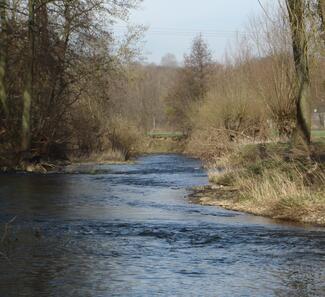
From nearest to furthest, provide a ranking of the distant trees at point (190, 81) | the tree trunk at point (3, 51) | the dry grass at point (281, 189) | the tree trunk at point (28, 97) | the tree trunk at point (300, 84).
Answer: the dry grass at point (281, 189), the tree trunk at point (300, 84), the tree trunk at point (3, 51), the tree trunk at point (28, 97), the distant trees at point (190, 81)

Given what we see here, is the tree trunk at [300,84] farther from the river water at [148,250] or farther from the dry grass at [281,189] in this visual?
the river water at [148,250]

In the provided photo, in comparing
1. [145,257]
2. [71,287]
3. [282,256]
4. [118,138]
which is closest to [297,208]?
[282,256]

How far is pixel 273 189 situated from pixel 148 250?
6508 millimetres

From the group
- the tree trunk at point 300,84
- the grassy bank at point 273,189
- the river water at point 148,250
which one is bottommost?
the river water at point 148,250

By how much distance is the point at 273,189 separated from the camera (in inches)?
697

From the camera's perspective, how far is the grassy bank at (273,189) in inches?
647

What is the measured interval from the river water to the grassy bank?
2.73ft

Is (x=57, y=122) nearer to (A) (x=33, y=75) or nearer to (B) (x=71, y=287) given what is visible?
(A) (x=33, y=75)

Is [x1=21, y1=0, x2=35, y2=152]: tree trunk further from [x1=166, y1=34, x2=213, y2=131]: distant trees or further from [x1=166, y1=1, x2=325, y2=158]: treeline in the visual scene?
[x1=166, y1=34, x2=213, y2=131]: distant trees

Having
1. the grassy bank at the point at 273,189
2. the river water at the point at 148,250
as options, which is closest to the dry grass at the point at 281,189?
the grassy bank at the point at 273,189

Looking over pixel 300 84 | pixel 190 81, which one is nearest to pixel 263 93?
pixel 300 84

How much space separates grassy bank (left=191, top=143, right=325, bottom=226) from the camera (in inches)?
647

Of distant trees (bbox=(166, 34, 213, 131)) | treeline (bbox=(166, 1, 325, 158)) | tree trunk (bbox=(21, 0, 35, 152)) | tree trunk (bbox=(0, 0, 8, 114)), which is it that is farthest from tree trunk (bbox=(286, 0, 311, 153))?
distant trees (bbox=(166, 34, 213, 131))

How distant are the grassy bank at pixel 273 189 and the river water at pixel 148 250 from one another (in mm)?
832
